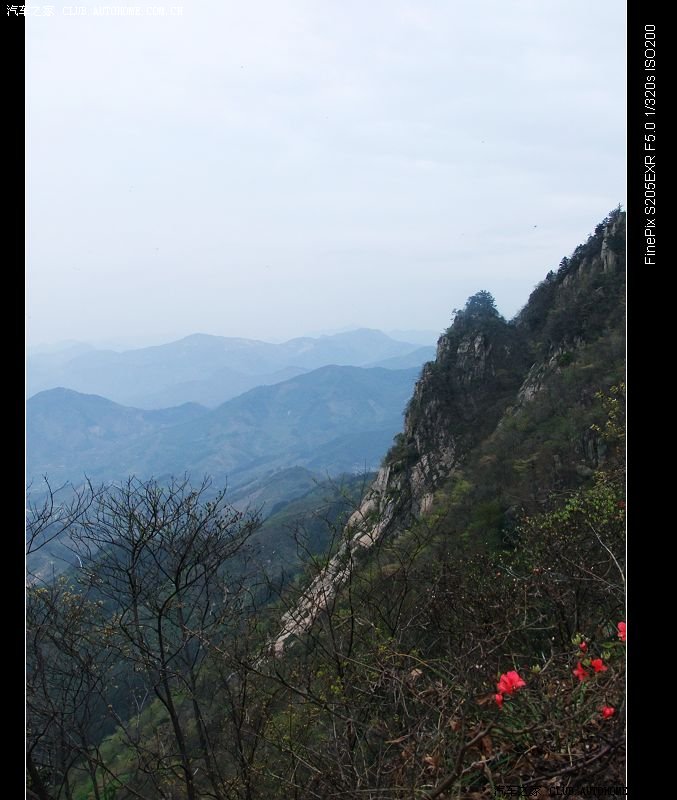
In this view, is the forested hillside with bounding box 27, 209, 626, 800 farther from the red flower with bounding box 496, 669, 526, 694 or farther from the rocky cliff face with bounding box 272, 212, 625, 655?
the rocky cliff face with bounding box 272, 212, 625, 655

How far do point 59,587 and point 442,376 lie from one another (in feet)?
87.5

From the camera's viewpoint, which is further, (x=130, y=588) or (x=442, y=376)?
(x=442, y=376)

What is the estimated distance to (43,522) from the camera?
Result: 7207 mm

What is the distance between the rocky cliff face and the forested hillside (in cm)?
717

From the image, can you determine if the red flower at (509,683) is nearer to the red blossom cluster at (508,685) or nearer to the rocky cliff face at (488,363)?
the red blossom cluster at (508,685)

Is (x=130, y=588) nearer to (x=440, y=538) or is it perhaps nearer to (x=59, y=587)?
(x=59, y=587)

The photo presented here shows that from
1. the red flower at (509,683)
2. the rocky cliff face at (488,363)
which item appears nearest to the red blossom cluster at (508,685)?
the red flower at (509,683)

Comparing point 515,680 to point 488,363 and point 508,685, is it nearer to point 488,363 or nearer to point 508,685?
point 508,685

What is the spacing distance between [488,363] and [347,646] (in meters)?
26.8

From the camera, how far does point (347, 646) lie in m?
7.64

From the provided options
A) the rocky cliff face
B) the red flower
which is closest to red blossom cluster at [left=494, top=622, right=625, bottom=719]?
the red flower

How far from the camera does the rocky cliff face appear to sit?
27047 mm

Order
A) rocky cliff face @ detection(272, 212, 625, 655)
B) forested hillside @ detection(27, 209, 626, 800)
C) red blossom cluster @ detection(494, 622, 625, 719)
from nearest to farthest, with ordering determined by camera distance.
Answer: red blossom cluster @ detection(494, 622, 625, 719)
forested hillside @ detection(27, 209, 626, 800)
rocky cliff face @ detection(272, 212, 625, 655)
